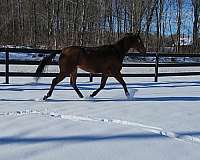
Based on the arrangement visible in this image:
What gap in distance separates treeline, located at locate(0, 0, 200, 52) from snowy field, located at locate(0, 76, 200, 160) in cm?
2763

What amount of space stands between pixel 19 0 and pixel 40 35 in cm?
718

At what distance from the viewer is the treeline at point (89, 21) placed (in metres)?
36.6

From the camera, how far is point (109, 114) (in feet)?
19.0

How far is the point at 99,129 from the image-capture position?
4.67 metres

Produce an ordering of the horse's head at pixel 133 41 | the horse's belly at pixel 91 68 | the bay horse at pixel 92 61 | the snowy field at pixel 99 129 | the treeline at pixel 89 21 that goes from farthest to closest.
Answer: the treeline at pixel 89 21 < the horse's head at pixel 133 41 < the horse's belly at pixel 91 68 < the bay horse at pixel 92 61 < the snowy field at pixel 99 129

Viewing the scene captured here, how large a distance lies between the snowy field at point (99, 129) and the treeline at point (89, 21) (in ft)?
90.6

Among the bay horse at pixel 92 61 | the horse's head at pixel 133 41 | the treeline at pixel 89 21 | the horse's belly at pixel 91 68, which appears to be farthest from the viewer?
the treeline at pixel 89 21

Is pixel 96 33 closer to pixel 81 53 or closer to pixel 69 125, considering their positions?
pixel 81 53

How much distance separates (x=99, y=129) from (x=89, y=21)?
34088 mm

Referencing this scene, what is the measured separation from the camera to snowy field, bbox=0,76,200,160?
3.72 m

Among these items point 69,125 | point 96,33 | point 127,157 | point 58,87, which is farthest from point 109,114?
point 96,33

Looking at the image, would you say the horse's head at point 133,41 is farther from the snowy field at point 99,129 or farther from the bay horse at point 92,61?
the snowy field at point 99,129

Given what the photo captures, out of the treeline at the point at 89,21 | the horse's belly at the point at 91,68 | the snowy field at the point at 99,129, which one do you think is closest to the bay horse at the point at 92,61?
the horse's belly at the point at 91,68

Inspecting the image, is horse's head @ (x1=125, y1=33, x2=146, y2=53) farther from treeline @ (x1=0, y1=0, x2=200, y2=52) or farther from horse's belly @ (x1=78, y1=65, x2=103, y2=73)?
treeline @ (x1=0, y1=0, x2=200, y2=52)
